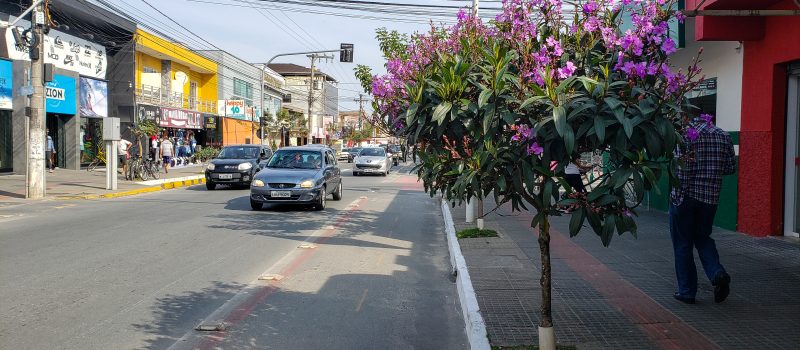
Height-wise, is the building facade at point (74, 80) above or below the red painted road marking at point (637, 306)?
above

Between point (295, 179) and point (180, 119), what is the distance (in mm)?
25157

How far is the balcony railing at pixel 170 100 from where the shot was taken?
111ft

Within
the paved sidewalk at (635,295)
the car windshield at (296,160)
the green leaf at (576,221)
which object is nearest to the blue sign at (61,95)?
the car windshield at (296,160)

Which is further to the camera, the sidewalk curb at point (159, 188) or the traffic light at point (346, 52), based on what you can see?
the traffic light at point (346, 52)

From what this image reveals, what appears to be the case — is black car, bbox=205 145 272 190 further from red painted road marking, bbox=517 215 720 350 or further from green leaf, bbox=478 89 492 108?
green leaf, bbox=478 89 492 108

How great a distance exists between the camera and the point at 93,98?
97.0 feet

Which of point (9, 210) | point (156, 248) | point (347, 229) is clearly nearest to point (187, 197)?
point (9, 210)

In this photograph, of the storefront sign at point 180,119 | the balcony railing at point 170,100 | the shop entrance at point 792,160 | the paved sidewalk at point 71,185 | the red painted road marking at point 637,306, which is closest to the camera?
the red painted road marking at point 637,306

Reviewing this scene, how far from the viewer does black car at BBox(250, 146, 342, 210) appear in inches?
571

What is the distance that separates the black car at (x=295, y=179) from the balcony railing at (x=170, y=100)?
19.8 m

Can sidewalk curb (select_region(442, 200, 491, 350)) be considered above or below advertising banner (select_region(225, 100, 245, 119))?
below

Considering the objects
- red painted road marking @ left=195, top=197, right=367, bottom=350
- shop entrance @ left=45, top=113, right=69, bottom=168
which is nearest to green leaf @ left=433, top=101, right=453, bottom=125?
red painted road marking @ left=195, top=197, right=367, bottom=350

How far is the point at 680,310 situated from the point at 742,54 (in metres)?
6.45

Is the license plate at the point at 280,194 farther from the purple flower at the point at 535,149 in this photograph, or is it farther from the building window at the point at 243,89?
the building window at the point at 243,89
